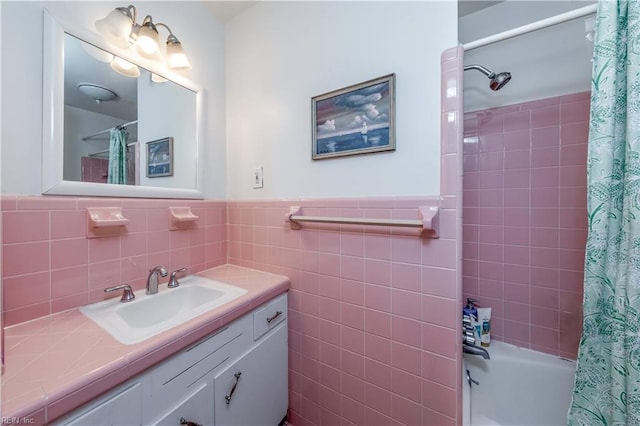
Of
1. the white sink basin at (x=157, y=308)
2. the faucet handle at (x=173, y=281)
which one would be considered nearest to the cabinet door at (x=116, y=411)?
the white sink basin at (x=157, y=308)

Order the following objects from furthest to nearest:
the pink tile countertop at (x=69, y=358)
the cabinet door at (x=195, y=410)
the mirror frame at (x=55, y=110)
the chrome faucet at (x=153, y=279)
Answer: the chrome faucet at (x=153, y=279) < the mirror frame at (x=55, y=110) < the cabinet door at (x=195, y=410) < the pink tile countertop at (x=69, y=358)

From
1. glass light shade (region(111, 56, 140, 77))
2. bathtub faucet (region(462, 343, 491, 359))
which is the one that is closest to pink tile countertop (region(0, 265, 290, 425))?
glass light shade (region(111, 56, 140, 77))

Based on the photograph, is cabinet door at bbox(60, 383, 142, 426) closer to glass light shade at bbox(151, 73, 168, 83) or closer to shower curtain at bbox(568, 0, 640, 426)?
glass light shade at bbox(151, 73, 168, 83)

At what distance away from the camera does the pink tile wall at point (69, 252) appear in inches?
31.4

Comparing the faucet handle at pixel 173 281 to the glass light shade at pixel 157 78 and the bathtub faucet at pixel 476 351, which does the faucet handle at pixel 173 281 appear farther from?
the bathtub faucet at pixel 476 351

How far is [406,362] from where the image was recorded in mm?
1018

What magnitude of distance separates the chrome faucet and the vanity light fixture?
3.36 ft

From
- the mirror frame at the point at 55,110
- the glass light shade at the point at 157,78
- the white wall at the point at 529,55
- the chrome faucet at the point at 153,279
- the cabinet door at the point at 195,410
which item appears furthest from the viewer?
the white wall at the point at 529,55

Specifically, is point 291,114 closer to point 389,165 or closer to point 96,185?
point 389,165

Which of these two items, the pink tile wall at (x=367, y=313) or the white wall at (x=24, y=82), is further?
the pink tile wall at (x=367, y=313)

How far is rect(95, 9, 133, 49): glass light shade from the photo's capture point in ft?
3.26

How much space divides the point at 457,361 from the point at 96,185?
1598 mm

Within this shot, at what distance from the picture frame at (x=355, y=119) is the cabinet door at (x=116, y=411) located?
3.50ft

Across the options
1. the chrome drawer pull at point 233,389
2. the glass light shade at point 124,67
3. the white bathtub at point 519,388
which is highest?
the glass light shade at point 124,67
